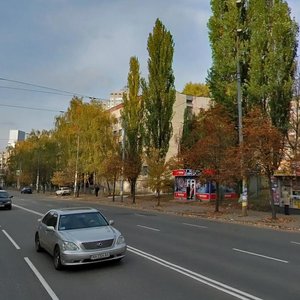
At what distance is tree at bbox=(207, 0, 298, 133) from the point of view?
105ft

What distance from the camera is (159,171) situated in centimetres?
3697

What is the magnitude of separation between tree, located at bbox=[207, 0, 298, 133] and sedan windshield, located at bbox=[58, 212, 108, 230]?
23123 millimetres

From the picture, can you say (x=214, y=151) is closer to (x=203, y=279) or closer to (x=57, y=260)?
(x=57, y=260)

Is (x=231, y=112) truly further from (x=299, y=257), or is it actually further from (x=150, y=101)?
(x=299, y=257)

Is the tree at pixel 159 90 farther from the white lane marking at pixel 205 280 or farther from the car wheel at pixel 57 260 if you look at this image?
the car wheel at pixel 57 260

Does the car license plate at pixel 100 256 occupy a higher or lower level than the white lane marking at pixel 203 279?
higher

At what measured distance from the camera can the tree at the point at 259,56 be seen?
31.9 meters

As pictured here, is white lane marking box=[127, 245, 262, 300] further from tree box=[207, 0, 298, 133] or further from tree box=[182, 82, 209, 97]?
tree box=[182, 82, 209, 97]

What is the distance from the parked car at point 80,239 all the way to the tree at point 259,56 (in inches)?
916

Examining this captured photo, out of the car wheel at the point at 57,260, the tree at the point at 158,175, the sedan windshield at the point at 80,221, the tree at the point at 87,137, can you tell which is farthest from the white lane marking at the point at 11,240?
the tree at the point at 87,137

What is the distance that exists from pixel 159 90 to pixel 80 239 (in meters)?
36.0

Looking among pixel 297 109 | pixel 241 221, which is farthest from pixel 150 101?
pixel 241 221

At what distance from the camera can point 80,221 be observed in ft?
35.6

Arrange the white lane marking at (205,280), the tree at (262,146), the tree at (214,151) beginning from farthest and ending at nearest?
the tree at (214,151), the tree at (262,146), the white lane marking at (205,280)
